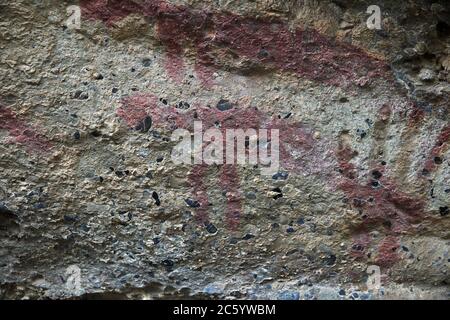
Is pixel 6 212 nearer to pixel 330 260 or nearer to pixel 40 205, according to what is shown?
pixel 40 205

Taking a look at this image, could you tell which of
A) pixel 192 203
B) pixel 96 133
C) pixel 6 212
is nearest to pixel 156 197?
pixel 192 203

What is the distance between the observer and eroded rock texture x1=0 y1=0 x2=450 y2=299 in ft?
4.21

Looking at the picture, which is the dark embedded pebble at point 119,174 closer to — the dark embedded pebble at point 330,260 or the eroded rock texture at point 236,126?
the eroded rock texture at point 236,126

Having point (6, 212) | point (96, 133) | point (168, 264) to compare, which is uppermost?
point (96, 133)

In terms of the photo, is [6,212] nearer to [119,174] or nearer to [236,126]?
[119,174]

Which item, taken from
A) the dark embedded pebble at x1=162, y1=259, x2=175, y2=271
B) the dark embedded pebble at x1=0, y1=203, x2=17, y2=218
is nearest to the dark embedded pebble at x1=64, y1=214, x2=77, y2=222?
the dark embedded pebble at x1=0, y1=203, x2=17, y2=218

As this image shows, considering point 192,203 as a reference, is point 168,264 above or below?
below

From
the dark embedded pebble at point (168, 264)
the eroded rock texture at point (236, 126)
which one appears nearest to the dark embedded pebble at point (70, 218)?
the eroded rock texture at point (236, 126)

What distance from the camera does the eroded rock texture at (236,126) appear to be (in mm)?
1282

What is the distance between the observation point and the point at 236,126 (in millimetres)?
1296

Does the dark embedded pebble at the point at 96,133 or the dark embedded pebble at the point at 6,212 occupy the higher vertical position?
the dark embedded pebble at the point at 96,133

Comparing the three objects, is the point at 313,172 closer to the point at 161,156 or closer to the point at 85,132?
the point at 161,156

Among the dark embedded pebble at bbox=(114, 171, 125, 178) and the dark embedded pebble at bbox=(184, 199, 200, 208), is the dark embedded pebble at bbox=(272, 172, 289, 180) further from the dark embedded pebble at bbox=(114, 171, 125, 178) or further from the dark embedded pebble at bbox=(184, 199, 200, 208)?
the dark embedded pebble at bbox=(114, 171, 125, 178)

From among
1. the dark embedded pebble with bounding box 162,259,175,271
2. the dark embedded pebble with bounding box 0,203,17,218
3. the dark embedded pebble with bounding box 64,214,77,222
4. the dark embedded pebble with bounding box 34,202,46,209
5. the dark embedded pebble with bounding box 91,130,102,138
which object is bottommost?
the dark embedded pebble with bounding box 162,259,175,271
